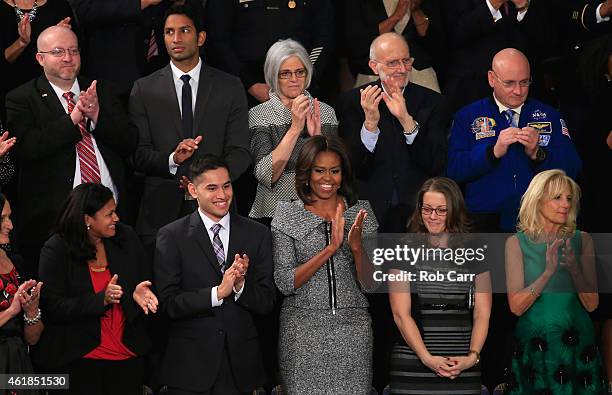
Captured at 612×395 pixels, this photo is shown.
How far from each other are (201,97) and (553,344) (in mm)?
2449

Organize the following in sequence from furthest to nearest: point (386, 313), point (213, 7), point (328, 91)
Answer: point (328, 91)
point (213, 7)
point (386, 313)

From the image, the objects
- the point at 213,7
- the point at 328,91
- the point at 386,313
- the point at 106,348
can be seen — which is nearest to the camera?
the point at 106,348

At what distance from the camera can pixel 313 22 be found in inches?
314

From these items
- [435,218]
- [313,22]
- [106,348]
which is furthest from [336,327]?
[313,22]

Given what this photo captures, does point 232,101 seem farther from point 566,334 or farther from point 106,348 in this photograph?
point 566,334

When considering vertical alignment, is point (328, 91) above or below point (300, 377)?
above

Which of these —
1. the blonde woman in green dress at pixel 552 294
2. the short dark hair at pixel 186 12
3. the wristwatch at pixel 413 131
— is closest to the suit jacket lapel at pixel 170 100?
the short dark hair at pixel 186 12

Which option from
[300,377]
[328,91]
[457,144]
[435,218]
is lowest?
[300,377]

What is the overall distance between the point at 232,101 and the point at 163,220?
32.2 inches

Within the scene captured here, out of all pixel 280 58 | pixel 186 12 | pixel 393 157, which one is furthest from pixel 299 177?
pixel 186 12

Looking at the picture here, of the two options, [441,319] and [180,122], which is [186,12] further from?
[441,319]

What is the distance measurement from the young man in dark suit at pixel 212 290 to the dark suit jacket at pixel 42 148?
2.32 feet

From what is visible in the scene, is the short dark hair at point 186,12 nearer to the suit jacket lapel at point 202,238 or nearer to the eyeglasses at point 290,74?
the eyeglasses at point 290,74

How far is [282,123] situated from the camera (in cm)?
720
